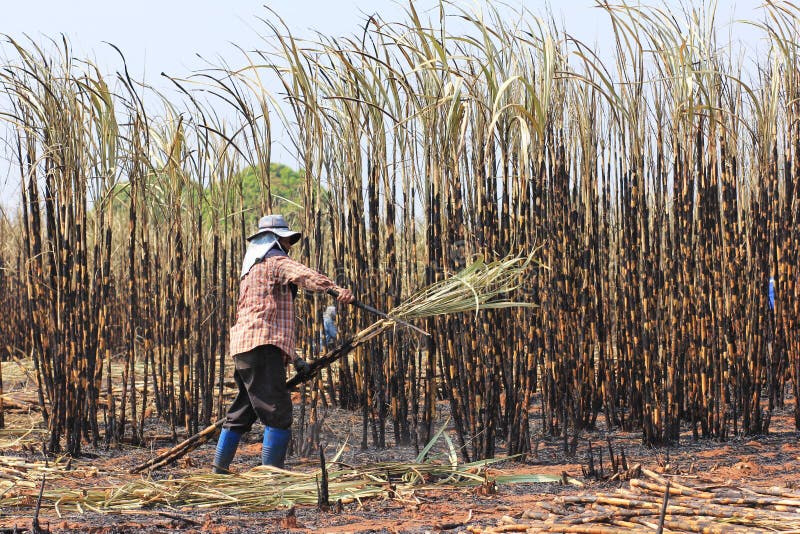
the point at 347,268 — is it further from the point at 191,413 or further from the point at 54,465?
the point at 54,465

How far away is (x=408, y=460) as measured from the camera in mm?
3936

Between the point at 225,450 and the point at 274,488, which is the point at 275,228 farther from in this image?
the point at 274,488

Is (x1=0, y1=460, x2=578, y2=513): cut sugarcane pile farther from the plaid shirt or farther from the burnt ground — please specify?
the plaid shirt

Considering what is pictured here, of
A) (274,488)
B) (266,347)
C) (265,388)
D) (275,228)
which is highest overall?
(275,228)

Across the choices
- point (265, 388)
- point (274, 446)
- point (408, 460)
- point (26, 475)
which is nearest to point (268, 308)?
point (265, 388)

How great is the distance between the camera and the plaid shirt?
366 centimetres

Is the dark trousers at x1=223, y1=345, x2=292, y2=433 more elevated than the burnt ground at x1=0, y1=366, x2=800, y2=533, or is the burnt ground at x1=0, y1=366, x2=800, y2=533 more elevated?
the dark trousers at x1=223, y1=345, x2=292, y2=433

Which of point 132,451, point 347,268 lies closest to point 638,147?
point 347,268

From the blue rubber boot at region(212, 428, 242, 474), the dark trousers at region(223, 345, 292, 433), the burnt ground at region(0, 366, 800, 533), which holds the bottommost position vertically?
the burnt ground at region(0, 366, 800, 533)

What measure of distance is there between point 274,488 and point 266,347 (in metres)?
0.65

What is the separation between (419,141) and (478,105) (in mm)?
463

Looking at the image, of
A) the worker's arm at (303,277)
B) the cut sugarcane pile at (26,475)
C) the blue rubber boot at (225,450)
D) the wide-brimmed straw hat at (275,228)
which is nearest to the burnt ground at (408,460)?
the cut sugarcane pile at (26,475)

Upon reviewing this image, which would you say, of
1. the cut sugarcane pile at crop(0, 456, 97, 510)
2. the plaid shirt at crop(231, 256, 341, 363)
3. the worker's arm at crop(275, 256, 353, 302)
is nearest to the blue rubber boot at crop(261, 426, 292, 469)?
the plaid shirt at crop(231, 256, 341, 363)

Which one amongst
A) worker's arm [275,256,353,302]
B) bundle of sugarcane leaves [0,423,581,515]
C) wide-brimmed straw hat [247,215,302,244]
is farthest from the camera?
wide-brimmed straw hat [247,215,302,244]
